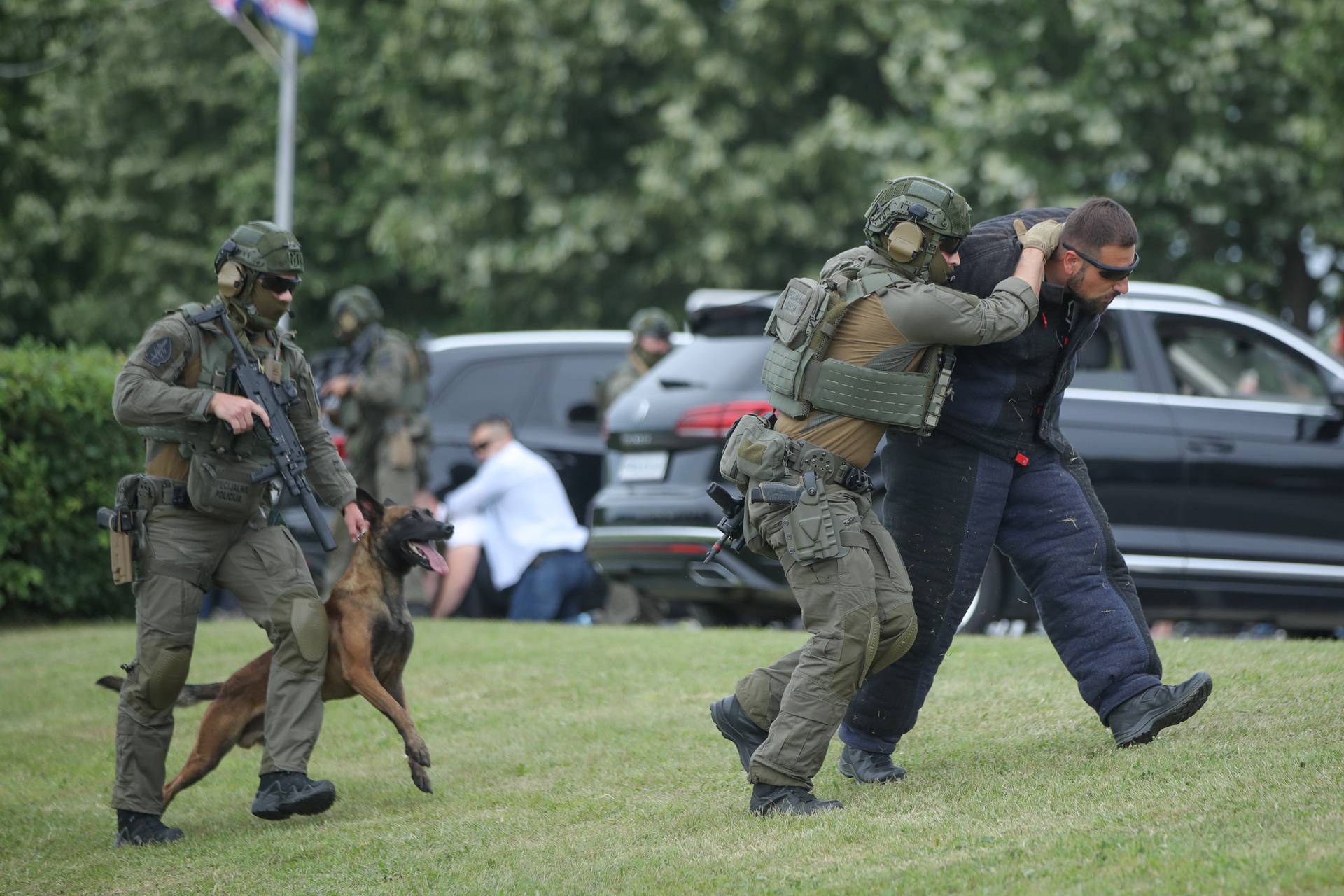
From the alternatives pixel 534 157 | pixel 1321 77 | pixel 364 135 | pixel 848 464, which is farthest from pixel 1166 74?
pixel 848 464

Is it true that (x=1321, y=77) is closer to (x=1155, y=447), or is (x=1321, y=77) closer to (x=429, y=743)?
(x=1155, y=447)

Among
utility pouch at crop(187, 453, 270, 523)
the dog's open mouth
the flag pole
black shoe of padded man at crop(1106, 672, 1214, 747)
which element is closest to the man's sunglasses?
utility pouch at crop(187, 453, 270, 523)

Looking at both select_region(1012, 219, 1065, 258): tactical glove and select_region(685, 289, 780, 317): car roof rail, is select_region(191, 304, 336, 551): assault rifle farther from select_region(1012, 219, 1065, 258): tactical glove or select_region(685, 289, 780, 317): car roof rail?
select_region(685, 289, 780, 317): car roof rail

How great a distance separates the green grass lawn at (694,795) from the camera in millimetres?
4387

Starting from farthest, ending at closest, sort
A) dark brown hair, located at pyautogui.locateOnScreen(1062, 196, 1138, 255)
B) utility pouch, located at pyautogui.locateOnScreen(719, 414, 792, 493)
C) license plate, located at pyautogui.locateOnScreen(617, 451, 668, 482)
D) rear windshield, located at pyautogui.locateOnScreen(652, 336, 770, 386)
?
license plate, located at pyautogui.locateOnScreen(617, 451, 668, 482), rear windshield, located at pyautogui.locateOnScreen(652, 336, 770, 386), dark brown hair, located at pyautogui.locateOnScreen(1062, 196, 1138, 255), utility pouch, located at pyautogui.locateOnScreen(719, 414, 792, 493)

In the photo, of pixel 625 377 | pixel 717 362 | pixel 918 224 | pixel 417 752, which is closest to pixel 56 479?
pixel 625 377

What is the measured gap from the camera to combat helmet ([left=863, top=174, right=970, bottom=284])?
5070 millimetres

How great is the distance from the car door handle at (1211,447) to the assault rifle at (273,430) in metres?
5.33

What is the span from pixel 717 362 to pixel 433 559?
12.1 ft

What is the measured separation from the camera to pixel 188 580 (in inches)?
234

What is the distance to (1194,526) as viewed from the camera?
361 inches

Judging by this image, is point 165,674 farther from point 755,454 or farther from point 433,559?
point 755,454

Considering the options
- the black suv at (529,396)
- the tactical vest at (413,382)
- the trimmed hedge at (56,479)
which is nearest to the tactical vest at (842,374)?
the tactical vest at (413,382)

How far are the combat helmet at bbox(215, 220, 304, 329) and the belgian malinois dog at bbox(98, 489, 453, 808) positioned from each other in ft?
2.84
